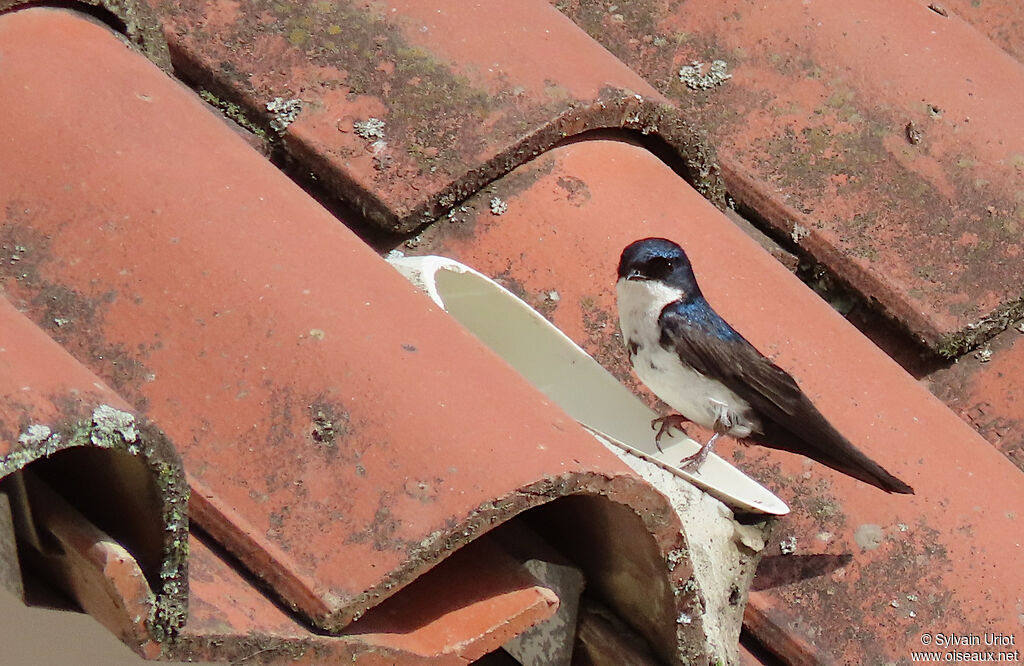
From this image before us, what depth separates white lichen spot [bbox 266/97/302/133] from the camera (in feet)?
7.07

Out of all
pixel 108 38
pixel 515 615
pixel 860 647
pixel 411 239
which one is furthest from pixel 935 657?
pixel 108 38

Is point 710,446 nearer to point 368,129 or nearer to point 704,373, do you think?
point 704,373

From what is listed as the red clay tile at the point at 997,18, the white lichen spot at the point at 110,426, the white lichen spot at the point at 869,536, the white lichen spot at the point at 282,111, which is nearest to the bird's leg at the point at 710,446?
the white lichen spot at the point at 869,536

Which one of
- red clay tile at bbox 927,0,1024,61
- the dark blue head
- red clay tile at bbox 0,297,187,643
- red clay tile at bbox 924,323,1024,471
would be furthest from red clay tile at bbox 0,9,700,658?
red clay tile at bbox 927,0,1024,61

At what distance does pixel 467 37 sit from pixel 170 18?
0.47 meters

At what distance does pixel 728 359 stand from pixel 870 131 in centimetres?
59

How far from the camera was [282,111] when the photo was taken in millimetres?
2166

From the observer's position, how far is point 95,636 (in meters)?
2.05

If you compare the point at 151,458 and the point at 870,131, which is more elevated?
the point at 151,458

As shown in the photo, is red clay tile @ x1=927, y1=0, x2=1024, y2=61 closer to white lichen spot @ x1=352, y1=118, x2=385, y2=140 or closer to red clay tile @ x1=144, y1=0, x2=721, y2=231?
red clay tile @ x1=144, y1=0, x2=721, y2=231

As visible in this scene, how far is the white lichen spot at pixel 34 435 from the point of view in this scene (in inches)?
44.6

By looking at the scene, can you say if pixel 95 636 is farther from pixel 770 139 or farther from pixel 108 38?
pixel 770 139

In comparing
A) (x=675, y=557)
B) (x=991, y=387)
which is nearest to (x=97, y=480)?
(x=675, y=557)

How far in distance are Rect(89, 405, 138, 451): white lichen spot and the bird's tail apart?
114 centimetres
